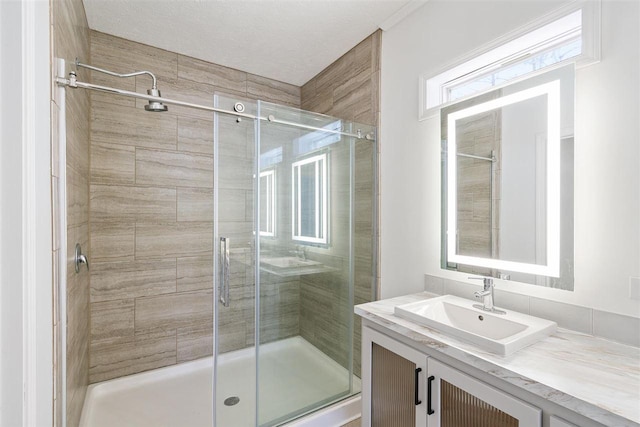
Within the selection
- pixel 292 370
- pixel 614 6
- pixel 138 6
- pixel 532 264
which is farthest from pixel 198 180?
pixel 614 6

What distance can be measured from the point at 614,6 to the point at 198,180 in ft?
8.73

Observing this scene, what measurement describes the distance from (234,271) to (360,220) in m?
0.94

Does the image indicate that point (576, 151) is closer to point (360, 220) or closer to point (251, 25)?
point (360, 220)

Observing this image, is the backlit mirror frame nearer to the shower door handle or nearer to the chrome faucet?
the chrome faucet

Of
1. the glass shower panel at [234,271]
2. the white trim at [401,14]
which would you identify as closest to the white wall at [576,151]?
the white trim at [401,14]

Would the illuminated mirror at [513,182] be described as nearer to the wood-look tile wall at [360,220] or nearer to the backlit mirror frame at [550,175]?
the backlit mirror frame at [550,175]

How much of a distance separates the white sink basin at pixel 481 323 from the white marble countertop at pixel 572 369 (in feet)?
0.08

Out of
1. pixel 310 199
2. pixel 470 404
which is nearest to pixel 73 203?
pixel 310 199

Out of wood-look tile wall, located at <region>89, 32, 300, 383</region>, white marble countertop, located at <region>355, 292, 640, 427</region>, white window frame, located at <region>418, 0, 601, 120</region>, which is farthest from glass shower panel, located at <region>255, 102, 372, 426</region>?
wood-look tile wall, located at <region>89, 32, 300, 383</region>

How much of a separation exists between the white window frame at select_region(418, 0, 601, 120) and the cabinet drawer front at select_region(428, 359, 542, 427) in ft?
4.20

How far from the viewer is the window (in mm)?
1862

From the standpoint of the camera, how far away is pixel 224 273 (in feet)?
5.64
